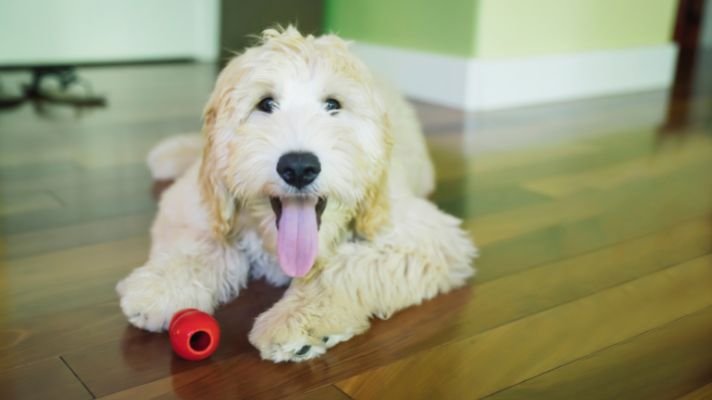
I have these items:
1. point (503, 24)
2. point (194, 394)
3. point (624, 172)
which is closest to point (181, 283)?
point (194, 394)

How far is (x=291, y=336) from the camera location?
52.7 inches

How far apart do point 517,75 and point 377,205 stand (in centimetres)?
266

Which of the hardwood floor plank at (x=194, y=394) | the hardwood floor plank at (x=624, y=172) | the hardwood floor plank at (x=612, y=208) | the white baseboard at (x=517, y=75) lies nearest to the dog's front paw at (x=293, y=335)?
the hardwood floor plank at (x=194, y=394)

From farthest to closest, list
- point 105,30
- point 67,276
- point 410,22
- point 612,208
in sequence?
1. point 105,30
2. point 410,22
3. point 612,208
4. point 67,276

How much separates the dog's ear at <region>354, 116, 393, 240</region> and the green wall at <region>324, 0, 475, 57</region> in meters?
2.35

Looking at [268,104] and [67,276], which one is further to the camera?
[67,276]

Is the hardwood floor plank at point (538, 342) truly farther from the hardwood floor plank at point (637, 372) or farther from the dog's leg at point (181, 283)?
the dog's leg at point (181, 283)

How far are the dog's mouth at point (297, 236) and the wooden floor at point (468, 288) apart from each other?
0.55 ft

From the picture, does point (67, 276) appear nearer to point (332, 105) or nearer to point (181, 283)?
point (181, 283)

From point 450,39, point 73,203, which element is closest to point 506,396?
point 73,203

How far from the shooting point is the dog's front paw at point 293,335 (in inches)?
52.6

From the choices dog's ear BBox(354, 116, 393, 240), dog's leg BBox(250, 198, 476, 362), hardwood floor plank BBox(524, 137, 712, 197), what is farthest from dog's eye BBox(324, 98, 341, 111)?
hardwood floor plank BBox(524, 137, 712, 197)

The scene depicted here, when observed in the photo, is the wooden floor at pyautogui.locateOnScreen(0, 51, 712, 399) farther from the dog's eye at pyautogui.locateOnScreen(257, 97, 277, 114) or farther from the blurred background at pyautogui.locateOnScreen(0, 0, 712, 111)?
the blurred background at pyautogui.locateOnScreen(0, 0, 712, 111)

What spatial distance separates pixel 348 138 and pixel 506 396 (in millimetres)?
527
